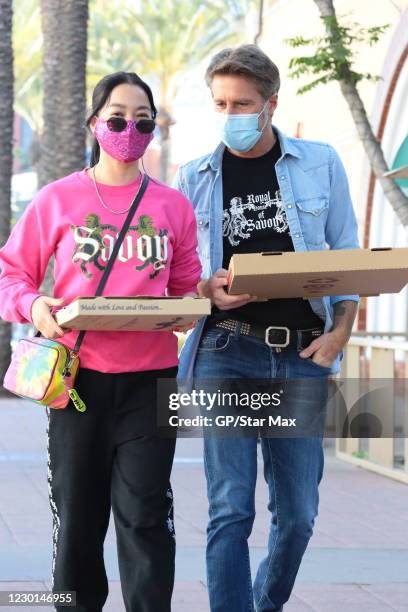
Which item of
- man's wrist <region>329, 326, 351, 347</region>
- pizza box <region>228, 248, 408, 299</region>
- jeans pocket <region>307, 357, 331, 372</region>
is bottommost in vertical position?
jeans pocket <region>307, 357, 331, 372</region>

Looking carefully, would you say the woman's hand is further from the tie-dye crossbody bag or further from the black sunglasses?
the black sunglasses

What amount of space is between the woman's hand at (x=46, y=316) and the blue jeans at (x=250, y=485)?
2.37ft

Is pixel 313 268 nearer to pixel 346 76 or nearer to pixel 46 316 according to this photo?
pixel 46 316

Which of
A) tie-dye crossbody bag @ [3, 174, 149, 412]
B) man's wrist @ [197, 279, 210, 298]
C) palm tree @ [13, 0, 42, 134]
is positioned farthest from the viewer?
palm tree @ [13, 0, 42, 134]

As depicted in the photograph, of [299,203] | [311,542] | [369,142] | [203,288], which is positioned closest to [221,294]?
[203,288]

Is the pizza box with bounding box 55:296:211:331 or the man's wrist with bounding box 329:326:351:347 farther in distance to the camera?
the man's wrist with bounding box 329:326:351:347

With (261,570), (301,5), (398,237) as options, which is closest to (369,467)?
(261,570)

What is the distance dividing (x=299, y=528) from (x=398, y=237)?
59.5ft

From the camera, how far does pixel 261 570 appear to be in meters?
5.13

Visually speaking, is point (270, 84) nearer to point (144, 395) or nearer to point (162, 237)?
point (162, 237)

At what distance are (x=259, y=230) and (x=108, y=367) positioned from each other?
78cm

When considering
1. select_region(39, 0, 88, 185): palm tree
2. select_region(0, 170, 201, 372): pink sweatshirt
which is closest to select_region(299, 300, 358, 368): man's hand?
select_region(0, 170, 201, 372): pink sweatshirt

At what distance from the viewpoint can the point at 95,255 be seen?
173 inches

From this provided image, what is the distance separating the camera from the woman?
4418 mm
